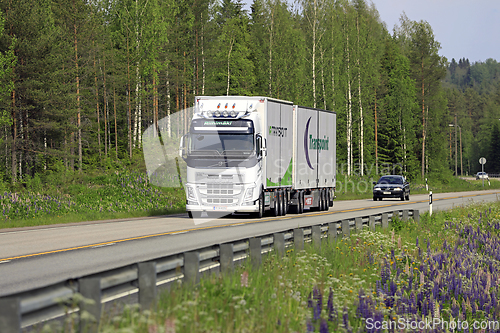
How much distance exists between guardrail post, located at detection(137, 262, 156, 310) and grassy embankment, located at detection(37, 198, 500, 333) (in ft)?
0.40

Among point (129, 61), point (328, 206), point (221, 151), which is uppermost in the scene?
point (129, 61)

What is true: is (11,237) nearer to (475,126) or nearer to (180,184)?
(180,184)

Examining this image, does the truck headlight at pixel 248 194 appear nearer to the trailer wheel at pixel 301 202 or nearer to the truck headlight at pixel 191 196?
the truck headlight at pixel 191 196

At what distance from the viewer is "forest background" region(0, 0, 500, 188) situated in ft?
115

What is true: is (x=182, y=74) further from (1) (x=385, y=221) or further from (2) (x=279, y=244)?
(2) (x=279, y=244)

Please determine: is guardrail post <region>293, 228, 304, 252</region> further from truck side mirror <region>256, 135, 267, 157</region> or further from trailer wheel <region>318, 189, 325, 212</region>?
trailer wheel <region>318, 189, 325, 212</region>

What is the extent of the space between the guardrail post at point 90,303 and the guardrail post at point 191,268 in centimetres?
214

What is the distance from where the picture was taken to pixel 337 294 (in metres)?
7.94

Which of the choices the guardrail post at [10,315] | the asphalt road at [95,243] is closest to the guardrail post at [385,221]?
the asphalt road at [95,243]

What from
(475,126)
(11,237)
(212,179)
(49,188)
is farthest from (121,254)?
(475,126)

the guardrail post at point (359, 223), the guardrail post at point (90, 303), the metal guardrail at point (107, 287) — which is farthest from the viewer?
the guardrail post at point (359, 223)

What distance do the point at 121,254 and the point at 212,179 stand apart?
933cm

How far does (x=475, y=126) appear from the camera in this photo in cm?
17175

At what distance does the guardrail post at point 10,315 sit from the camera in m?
4.27
